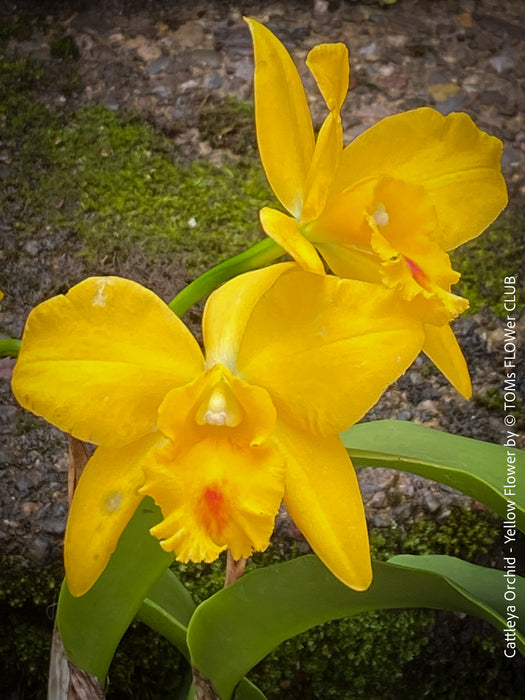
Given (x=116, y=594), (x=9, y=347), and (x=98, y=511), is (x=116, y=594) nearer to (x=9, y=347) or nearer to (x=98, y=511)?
(x=98, y=511)

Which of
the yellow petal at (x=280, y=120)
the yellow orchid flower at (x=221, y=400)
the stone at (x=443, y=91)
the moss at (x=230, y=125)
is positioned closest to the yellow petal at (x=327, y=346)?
the yellow orchid flower at (x=221, y=400)

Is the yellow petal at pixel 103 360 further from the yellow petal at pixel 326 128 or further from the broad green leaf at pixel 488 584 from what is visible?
the broad green leaf at pixel 488 584

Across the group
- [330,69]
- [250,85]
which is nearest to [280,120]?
[330,69]

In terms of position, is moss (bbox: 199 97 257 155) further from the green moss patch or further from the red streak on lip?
the red streak on lip

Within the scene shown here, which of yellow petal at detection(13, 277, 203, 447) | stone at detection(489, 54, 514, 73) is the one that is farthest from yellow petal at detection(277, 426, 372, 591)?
stone at detection(489, 54, 514, 73)

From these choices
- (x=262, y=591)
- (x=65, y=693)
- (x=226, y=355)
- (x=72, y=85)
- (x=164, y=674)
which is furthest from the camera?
(x=72, y=85)

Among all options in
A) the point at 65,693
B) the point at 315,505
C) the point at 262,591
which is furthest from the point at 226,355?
the point at 65,693

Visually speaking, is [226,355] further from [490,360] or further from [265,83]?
[490,360]
